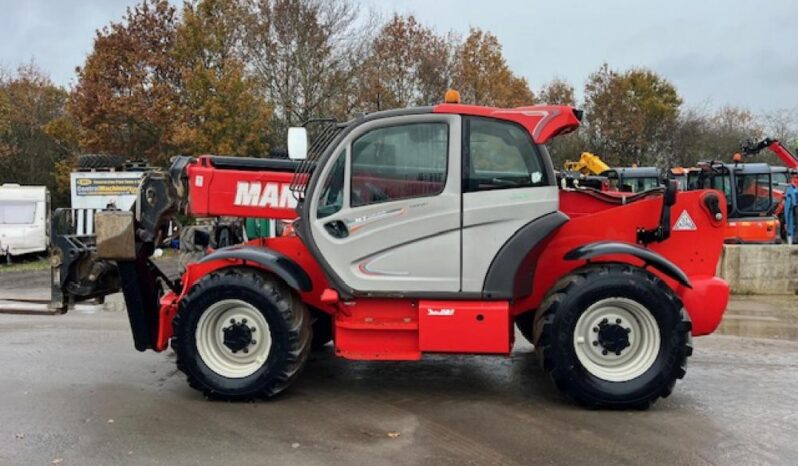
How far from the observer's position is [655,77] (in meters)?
36.6

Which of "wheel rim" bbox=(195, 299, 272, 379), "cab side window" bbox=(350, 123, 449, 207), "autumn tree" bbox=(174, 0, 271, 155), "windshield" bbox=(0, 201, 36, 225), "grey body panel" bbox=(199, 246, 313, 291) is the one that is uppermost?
"autumn tree" bbox=(174, 0, 271, 155)

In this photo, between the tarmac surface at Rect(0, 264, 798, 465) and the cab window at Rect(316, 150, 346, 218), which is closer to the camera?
the tarmac surface at Rect(0, 264, 798, 465)

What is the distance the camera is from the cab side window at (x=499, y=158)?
550cm

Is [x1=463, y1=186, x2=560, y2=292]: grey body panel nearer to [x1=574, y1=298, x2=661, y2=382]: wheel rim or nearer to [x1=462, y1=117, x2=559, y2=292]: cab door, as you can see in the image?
[x1=462, y1=117, x2=559, y2=292]: cab door

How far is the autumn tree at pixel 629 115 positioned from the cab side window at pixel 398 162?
3152 centimetres

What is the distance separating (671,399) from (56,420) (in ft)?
16.5

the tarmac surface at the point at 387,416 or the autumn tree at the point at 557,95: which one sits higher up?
the autumn tree at the point at 557,95

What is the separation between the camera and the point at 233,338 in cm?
575

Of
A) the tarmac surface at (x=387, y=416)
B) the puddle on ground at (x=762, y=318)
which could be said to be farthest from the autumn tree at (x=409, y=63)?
the tarmac surface at (x=387, y=416)

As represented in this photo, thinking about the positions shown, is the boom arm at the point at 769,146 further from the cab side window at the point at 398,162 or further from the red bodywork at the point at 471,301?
the cab side window at the point at 398,162

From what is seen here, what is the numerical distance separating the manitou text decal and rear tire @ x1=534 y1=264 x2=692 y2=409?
2.45 m

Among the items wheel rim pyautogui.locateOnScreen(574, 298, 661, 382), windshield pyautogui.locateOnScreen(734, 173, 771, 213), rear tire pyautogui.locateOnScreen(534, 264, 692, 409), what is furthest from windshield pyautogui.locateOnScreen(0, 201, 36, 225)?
windshield pyautogui.locateOnScreen(734, 173, 771, 213)

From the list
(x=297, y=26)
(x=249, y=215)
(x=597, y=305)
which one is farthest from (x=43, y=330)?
(x=297, y=26)

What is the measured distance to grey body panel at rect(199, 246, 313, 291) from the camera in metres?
5.64
